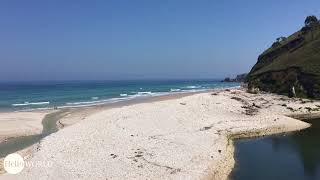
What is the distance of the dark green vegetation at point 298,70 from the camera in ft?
293

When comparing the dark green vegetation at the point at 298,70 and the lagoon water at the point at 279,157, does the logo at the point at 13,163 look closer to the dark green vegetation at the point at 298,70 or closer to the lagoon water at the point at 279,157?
the lagoon water at the point at 279,157

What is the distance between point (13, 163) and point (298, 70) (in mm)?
77688

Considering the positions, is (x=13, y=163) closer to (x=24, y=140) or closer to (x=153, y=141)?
(x=24, y=140)

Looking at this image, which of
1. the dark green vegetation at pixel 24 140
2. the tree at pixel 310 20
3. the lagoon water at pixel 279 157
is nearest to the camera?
the lagoon water at pixel 279 157

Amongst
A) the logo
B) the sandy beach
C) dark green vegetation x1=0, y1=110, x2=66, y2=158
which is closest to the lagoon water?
the sandy beach

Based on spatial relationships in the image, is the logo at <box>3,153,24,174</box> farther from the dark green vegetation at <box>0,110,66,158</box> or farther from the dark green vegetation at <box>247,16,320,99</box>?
the dark green vegetation at <box>247,16,320,99</box>

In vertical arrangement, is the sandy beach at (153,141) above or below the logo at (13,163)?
above

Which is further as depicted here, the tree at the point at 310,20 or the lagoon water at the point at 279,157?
the tree at the point at 310,20

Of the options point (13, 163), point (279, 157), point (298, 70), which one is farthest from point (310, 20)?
point (13, 163)

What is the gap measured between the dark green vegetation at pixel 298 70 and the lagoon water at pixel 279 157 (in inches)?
1523

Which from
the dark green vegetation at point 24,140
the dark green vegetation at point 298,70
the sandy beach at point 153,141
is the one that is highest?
the dark green vegetation at point 298,70

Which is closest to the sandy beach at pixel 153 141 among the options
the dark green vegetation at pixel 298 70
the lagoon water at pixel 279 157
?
the lagoon water at pixel 279 157

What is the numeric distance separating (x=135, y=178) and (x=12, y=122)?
1335 inches

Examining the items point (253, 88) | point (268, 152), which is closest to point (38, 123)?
point (268, 152)
